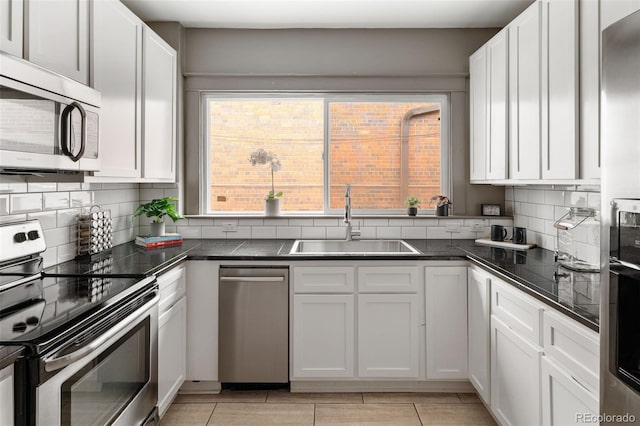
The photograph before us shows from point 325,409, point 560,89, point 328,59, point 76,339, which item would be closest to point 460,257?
point 560,89

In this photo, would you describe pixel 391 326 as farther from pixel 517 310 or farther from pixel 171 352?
pixel 171 352

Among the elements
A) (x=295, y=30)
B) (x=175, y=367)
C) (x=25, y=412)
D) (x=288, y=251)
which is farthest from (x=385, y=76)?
(x=25, y=412)

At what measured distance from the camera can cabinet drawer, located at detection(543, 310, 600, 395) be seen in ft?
4.71

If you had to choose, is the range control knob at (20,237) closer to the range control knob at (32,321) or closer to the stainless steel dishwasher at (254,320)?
the range control knob at (32,321)

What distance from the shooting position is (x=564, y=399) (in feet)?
5.36

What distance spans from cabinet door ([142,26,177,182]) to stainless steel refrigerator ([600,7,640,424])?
2364 mm

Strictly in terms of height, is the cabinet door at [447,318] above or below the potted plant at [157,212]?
below

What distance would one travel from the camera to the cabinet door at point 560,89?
197 cm

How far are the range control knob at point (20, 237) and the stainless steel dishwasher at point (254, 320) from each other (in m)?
1.06

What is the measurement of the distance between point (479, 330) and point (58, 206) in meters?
2.37

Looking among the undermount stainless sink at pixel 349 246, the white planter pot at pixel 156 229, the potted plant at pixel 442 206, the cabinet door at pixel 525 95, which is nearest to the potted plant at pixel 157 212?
the white planter pot at pixel 156 229

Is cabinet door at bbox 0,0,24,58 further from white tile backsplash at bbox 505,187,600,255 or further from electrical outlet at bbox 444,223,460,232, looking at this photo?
electrical outlet at bbox 444,223,460,232

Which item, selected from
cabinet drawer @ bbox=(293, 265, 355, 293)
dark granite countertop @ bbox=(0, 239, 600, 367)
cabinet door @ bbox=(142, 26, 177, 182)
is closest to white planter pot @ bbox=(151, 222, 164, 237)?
dark granite countertop @ bbox=(0, 239, 600, 367)

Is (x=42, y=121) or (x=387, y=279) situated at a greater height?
(x=42, y=121)
